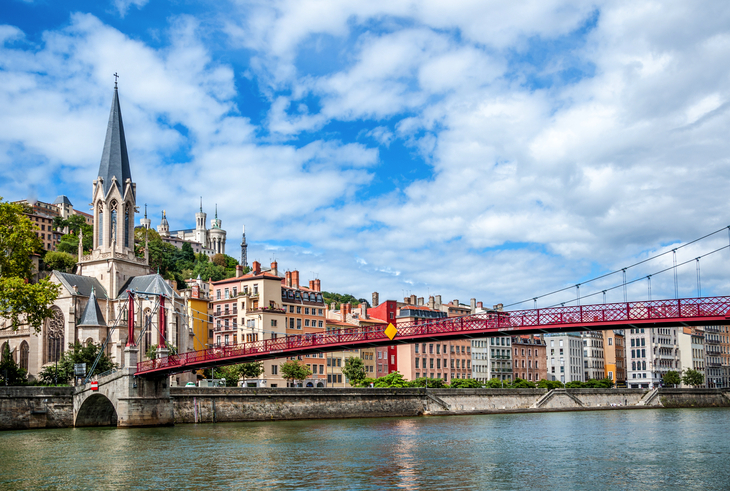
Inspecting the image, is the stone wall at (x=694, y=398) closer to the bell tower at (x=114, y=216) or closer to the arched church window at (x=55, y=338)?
the bell tower at (x=114, y=216)

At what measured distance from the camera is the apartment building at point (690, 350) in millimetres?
114938

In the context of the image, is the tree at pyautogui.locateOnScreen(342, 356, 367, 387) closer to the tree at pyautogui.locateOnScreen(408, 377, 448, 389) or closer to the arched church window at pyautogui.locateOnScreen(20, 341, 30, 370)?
the tree at pyautogui.locateOnScreen(408, 377, 448, 389)

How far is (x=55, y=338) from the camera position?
65312 millimetres

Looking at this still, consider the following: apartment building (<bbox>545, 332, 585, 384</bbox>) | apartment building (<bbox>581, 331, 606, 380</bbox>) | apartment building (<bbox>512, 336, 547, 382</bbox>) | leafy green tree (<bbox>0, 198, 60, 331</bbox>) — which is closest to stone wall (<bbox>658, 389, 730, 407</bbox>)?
apartment building (<bbox>512, 336, 547, 382</bbox>)

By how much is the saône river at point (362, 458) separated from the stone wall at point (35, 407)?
4.68 feet

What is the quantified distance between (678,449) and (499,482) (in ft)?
43.1

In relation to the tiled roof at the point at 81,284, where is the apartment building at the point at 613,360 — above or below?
below

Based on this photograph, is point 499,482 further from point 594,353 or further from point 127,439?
point 594,353

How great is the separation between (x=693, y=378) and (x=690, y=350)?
911 cm

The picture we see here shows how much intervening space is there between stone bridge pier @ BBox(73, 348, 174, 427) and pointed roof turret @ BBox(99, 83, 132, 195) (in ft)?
124

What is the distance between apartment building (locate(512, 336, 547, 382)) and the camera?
3834 inches

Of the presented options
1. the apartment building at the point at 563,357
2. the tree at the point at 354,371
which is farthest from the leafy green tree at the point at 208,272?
the tree at the point at 354,371

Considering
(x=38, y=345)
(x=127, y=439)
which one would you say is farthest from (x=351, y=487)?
(x=38, y=345)

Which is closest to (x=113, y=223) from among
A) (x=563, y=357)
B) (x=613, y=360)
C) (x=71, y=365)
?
(x=71, y=365)
